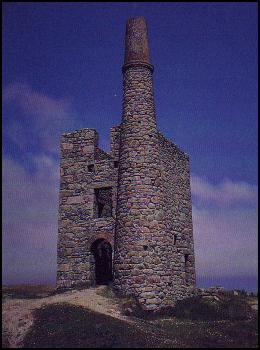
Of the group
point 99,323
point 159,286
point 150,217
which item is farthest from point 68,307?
point 150,217

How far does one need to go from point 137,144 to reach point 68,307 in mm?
7753

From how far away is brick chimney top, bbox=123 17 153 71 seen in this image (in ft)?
63.2

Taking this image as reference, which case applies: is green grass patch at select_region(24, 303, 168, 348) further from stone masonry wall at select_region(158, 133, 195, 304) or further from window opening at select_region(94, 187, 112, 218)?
window opening at select_region(94, 187, 112, 218)

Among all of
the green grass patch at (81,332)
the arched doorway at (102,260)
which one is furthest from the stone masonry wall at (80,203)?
the green grass patch at (81,332)

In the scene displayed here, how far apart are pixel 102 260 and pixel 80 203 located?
3.38m

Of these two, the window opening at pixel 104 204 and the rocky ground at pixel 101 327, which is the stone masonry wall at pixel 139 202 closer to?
the rocky ground at pixel 101 327

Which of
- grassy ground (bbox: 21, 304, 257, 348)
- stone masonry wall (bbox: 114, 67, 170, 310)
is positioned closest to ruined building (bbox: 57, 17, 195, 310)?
stone masonry wall (bbox: 114, 67, 170, 310)

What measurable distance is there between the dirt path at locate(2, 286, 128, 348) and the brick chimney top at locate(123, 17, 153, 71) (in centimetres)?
1096

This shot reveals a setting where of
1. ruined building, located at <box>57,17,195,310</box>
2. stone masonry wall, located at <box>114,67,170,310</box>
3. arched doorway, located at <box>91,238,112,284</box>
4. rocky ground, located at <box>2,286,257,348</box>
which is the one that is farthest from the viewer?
arched doorway, located at <box>91,238,112,284</box>

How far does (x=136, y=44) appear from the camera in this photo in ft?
64.5

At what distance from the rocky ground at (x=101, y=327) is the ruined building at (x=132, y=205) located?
178 cm

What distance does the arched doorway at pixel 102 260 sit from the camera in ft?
63.6

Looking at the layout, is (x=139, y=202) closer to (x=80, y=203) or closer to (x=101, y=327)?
(x=80, y=203)

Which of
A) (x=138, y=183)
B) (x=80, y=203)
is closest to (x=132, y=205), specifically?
(x=138, y=183)
